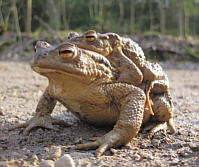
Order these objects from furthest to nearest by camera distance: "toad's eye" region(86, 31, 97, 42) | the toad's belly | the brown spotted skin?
the brown spotted skin, the toad's belly, "toad's eye" region(86, 31, 97, 42)

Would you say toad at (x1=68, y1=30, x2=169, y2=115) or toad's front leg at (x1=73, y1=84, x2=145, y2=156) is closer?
toad's front leg at (x1=73, y1=84, x2=145, y2=156)

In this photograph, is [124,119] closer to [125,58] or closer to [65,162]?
[125,58]

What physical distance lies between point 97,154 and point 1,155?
2.62 feet

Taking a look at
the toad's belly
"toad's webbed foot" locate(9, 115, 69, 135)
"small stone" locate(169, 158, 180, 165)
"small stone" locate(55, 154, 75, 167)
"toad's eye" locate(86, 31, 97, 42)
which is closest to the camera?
"small stone" locate(55, 154, 75, 167)

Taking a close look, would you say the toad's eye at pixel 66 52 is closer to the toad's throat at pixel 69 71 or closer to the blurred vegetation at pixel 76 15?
the toad's throat at pixel 69 71

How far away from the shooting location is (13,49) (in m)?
12.5

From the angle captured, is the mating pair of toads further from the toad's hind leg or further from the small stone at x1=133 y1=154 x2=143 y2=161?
the small stone at x1=133 y1=154 x2=143 y2=161

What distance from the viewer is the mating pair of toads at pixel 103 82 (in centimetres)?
207

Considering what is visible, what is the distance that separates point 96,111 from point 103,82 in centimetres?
34

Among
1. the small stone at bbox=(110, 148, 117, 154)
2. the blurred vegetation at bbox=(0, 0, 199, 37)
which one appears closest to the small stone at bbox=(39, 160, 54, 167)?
the small stone at bbox=(110, 148, 117, 154)

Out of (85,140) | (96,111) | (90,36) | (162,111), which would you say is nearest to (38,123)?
(85,140)

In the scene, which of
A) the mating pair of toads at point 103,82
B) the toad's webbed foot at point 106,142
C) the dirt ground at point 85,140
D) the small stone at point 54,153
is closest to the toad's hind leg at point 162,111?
the mating pair of toads at point 103,82

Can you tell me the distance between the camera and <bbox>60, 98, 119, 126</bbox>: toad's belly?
8.03ft

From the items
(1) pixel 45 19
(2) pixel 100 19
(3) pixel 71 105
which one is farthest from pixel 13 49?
(3) pixel 71 105
